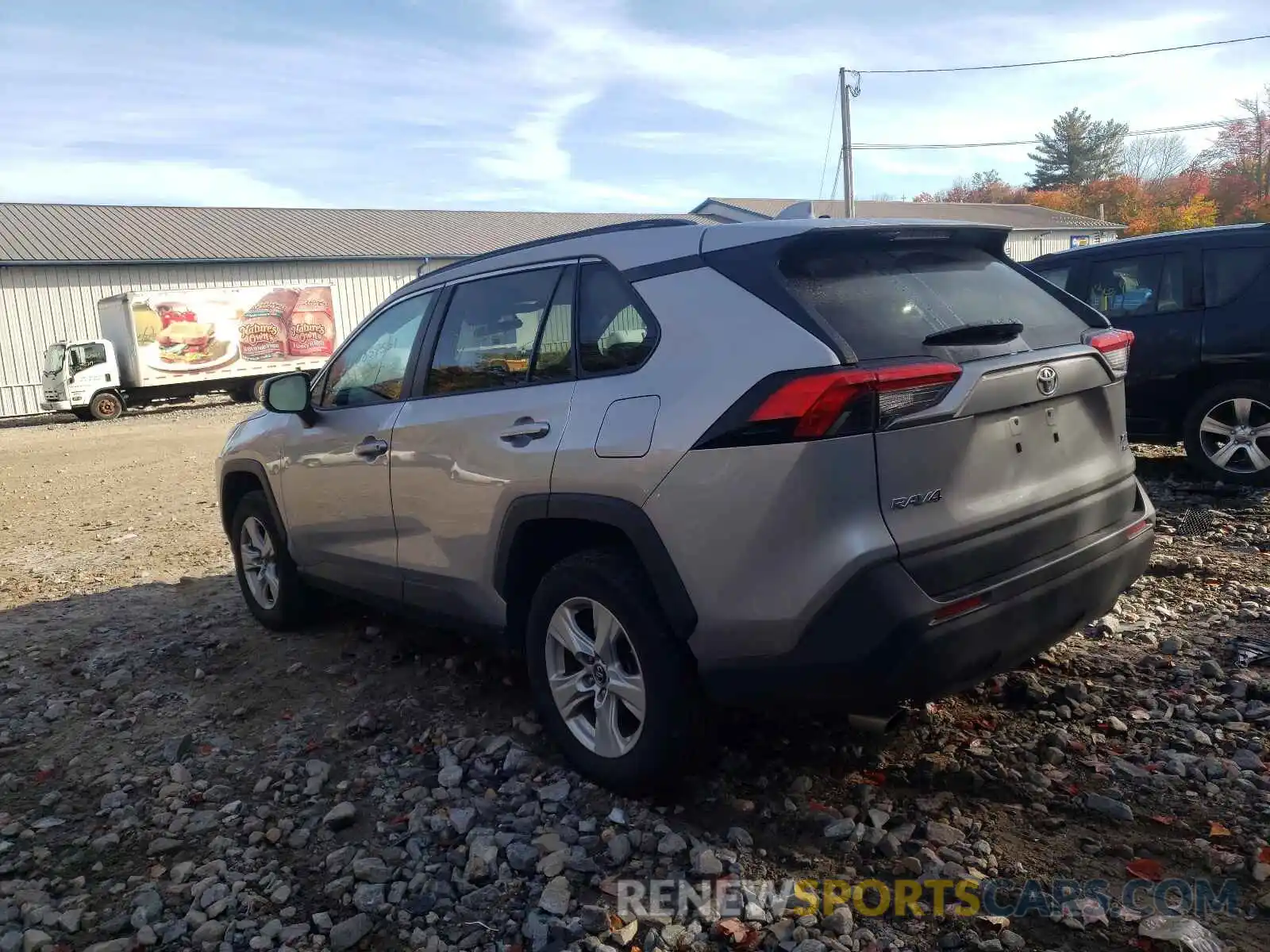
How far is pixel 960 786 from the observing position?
3354mm

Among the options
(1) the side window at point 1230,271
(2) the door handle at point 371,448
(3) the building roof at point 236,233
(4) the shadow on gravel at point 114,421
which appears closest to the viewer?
(2) the door handle at point 371,448

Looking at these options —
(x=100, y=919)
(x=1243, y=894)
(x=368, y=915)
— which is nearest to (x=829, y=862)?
(x=1243, y=894)

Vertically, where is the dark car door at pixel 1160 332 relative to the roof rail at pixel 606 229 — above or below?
below

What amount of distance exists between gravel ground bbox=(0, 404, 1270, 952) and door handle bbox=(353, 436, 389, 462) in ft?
3.51

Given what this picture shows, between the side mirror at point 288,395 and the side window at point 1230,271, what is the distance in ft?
20.6

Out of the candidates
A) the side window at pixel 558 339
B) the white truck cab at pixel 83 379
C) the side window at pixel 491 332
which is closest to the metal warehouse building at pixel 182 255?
the white truck cab at pixel 83 379

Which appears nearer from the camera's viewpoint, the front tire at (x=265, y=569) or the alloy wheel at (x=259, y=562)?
the front tire at (x=265, y=569)

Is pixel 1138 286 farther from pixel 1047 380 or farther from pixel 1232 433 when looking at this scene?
pixel 1047 380

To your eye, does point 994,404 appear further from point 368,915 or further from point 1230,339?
point 1230,339

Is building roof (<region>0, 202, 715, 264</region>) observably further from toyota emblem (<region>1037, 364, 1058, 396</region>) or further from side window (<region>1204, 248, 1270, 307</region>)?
toyota emblem (<region>1037, 364, 1058, 396</region>)

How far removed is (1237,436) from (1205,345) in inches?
26.7

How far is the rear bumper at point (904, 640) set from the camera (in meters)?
2.75

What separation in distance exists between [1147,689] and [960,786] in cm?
117

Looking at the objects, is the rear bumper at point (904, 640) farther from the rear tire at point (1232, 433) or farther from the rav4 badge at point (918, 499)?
the rear tire at point (1232, 433)
